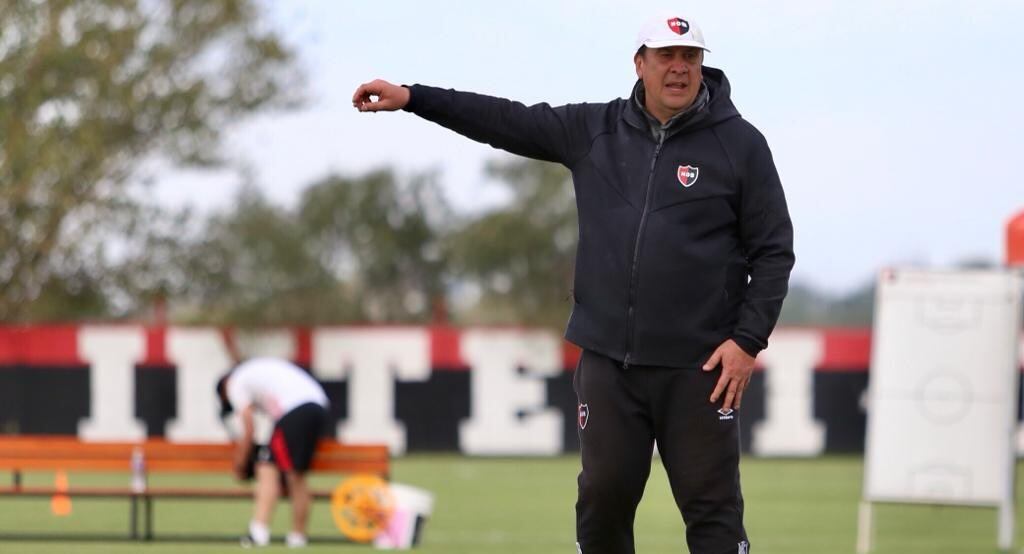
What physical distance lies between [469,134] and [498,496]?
11611 millimetres

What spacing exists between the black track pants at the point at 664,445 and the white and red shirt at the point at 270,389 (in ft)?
23.3

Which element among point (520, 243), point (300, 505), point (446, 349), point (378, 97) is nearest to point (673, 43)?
point (378, 97)

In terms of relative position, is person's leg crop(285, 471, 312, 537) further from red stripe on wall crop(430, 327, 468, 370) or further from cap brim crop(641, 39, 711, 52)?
red stripe on wall crop(430, 327, 468, 370)

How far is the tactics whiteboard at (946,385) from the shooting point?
11125 mm

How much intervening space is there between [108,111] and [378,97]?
21.1 metres

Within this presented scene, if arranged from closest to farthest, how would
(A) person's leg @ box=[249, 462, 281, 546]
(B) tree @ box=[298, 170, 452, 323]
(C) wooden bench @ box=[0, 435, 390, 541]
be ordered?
1. (A) person's leg @ box=[249, 462, 281, 546]
2. (C) wooden bench @ box=[0, 435, 390, 541]
3. (B) tree @ box=[298, 170, 452, 323]

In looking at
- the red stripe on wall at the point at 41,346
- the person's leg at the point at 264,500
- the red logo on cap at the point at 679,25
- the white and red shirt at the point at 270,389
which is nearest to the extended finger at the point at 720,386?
the red logo on cap at the point at 679,25

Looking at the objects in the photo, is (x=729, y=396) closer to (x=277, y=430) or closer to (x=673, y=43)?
(x=673, y=43)

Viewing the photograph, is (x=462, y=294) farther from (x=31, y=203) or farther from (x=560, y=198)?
(x=31, y=203)

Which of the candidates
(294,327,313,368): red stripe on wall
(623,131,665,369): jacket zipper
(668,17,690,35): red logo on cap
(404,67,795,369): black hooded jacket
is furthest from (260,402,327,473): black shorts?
(294,327,313,368): red stripe on wall

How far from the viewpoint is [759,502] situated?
1652cm

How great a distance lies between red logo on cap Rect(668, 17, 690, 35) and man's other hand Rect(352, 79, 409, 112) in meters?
0.85

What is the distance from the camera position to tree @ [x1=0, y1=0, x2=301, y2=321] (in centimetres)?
2505

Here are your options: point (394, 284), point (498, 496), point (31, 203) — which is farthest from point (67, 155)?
point (498, 496)
